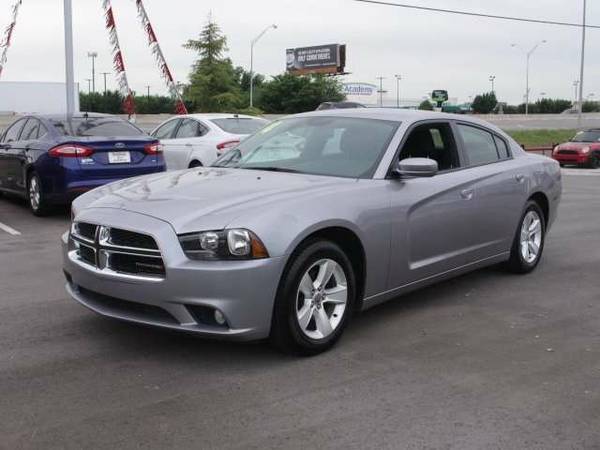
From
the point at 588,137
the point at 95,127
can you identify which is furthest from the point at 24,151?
the point at 588,137

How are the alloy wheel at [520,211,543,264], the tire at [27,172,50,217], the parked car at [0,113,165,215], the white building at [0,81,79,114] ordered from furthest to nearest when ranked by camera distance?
1. the white building at [0,81,79,114]
2. the tire at [27,172,50,217]
3. the parked car at [0,113,165,215]
4. the alloy wheel at [520,211,543,264]

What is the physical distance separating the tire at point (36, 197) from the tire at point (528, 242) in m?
6.48

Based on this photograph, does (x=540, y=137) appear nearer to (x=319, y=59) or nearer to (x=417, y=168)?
(x=417, y=168)

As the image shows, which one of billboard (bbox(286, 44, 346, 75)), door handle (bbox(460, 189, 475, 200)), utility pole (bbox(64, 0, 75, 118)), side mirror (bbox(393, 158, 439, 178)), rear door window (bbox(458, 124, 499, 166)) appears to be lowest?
door handle (bbox(460, 189, 475, 200))

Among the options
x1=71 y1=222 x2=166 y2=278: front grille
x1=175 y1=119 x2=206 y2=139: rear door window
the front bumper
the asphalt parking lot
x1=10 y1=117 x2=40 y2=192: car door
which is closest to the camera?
the asphalt parking lot

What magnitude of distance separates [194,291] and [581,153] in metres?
22.7

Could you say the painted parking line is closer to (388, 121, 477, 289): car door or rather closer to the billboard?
(388, 121, 477, 289): car door

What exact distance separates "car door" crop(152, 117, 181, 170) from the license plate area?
3.06 m

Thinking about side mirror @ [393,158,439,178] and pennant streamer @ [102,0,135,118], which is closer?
side mirror @ [393,158,439,178]

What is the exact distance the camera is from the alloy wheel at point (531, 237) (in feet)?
22.6

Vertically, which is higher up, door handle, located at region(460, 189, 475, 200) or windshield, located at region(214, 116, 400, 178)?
windshield, located at region(214, 116, 400, 178)

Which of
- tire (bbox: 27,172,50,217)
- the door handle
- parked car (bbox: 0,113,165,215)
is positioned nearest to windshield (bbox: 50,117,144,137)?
parked car (bbox: 0,113,165,215)

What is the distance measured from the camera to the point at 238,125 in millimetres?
13266

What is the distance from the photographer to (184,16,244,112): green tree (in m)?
47.4
